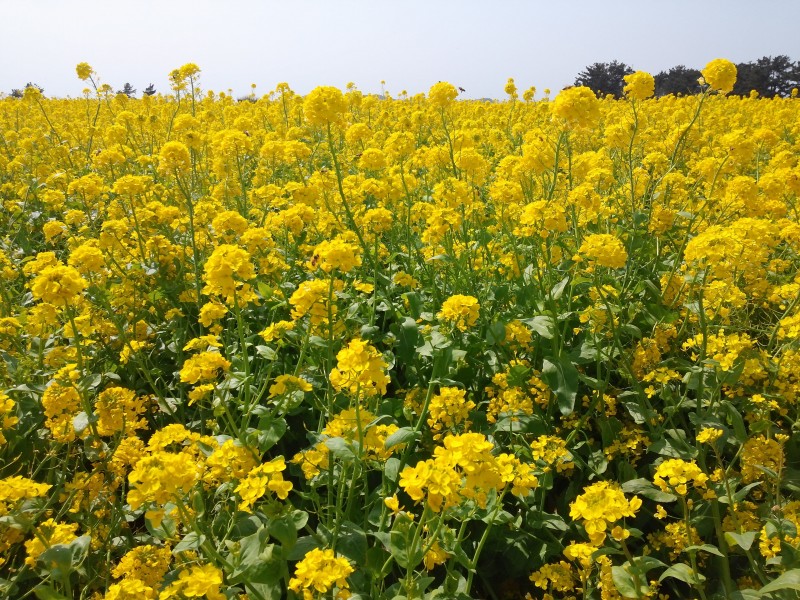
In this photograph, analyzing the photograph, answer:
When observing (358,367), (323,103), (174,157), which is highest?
(323,103)

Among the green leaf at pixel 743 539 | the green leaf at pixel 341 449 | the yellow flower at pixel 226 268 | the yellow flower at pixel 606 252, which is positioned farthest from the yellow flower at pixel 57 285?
the green leaf at pixel 743 539

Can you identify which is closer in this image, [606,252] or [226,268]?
[226,268]

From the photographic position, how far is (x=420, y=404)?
2.35 m

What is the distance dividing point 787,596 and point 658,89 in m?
24.5

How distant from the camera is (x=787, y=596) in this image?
1.65 metres

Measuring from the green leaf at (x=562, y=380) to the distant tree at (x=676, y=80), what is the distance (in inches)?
865

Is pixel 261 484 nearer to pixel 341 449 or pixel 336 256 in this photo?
pixel 341 449

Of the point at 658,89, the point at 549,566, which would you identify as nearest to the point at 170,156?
the point at 549,566

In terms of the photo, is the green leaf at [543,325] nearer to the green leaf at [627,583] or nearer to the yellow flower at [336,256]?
the yellow flower at [336,256]

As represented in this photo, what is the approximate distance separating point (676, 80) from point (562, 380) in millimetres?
24166

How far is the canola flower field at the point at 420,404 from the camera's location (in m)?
1.67

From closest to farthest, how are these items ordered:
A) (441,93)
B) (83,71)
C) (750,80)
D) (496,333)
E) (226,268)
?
(226,268), (496,333), (441,93), (83,71), (750,80)

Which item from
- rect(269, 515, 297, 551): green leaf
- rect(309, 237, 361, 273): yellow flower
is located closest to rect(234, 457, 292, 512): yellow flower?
rect(269, 515, 297, 551): green leaf

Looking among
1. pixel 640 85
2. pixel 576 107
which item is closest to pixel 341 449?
pixel 576 107
